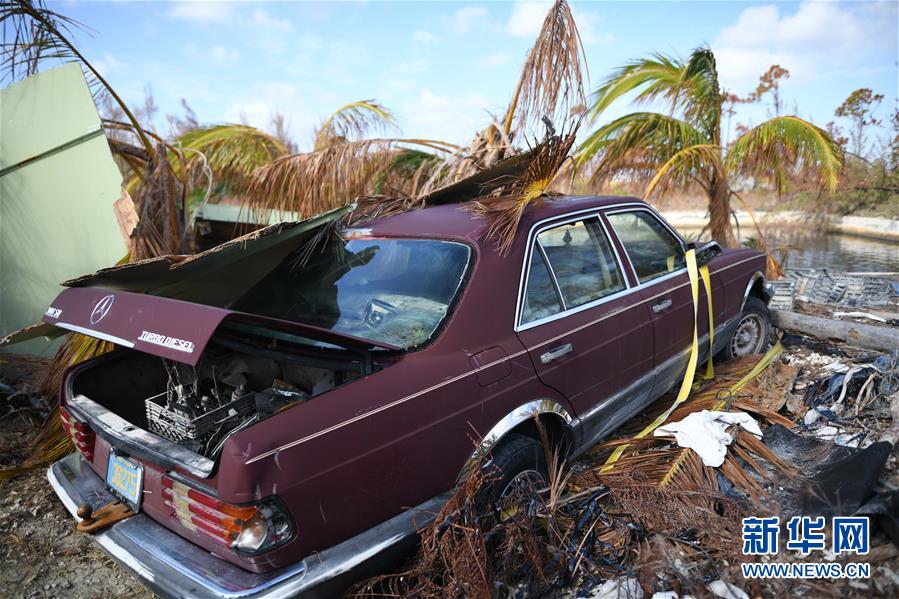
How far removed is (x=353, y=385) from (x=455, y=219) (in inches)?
49.7

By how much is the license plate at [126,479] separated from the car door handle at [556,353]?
1778mm

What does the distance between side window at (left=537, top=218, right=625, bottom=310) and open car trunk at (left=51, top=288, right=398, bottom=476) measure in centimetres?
118

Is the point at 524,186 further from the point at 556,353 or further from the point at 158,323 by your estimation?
the point at 158,323

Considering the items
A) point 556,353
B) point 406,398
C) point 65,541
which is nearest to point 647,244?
point 556,353

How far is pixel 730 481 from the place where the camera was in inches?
113

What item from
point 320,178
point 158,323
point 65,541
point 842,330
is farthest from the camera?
point 320,178

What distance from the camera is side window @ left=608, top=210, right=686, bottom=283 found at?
356 centimetres

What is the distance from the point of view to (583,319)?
2.94m

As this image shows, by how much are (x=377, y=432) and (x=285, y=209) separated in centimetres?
530

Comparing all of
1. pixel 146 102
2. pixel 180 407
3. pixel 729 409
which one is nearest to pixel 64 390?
pixel 180 407

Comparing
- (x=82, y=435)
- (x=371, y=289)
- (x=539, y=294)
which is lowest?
(x=82, y=435)

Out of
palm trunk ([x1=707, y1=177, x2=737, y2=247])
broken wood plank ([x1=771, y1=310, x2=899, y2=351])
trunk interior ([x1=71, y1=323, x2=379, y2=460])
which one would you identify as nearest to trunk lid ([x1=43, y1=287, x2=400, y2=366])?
trunk interior ([x1=71, y1=323, x2=379, y2=460])

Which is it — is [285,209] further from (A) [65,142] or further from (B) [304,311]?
(B) [304,311]

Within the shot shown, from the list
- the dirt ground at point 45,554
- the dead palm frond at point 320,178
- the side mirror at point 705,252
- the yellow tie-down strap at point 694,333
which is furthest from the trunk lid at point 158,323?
the dead palm frond at point 320,178
